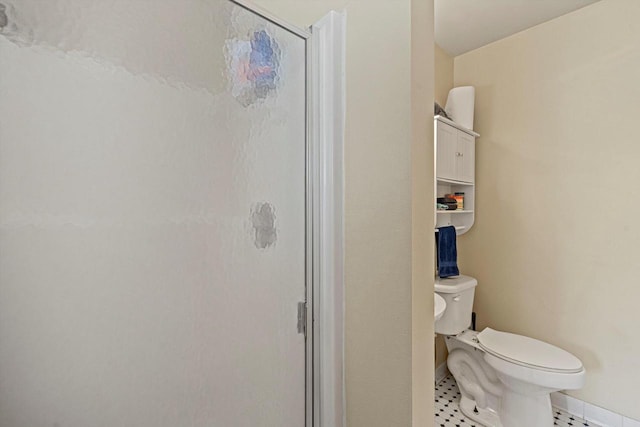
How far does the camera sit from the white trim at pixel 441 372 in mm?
2089

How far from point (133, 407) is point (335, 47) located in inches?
38.1

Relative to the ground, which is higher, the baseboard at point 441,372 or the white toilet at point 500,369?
the white toilet at point 500,369

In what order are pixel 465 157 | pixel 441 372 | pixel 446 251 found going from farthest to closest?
pixel 441 372 → pixel 465 157 → pixel 446 251

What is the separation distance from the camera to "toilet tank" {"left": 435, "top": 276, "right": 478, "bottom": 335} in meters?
1.77

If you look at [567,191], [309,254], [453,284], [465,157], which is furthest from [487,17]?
[309,254]

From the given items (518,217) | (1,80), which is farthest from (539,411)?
(1,80)

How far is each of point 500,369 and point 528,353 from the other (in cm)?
17

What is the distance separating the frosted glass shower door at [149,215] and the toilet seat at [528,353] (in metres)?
1.28

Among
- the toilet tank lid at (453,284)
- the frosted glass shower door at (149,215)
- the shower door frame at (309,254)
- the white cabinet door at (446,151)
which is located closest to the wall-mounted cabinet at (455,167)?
the white cabinet door at (446,151)

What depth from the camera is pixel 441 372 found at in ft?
7.00

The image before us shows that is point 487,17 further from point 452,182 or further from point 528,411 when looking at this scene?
point 528,411

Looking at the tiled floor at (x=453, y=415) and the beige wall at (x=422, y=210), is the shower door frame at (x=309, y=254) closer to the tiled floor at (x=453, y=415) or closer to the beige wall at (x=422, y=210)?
the beige wall at (x=422, y=210)

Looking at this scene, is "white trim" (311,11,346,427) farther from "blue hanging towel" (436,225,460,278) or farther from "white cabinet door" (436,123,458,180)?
"blue hanging towel" (436,225,460,278)

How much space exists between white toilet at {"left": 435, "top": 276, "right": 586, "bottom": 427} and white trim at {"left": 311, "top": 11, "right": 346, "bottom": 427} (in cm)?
113
